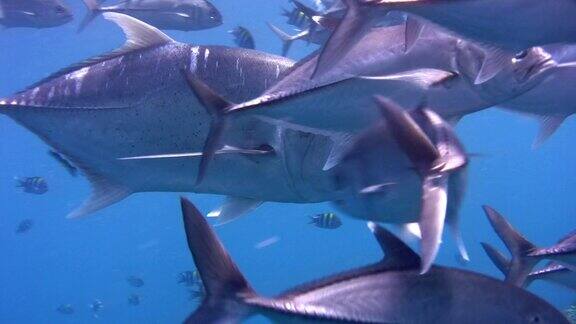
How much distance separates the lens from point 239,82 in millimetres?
3406

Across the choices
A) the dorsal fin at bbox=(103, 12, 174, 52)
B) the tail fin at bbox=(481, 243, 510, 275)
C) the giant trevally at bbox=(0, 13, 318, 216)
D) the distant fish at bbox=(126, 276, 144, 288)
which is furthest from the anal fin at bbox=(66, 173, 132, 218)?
the distant fish at bbox=(126, 276, 144, 288)

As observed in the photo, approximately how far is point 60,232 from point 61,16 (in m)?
64.5

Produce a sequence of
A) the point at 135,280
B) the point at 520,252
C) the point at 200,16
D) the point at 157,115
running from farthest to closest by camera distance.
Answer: the point at 135,280, the point at 200,16, the point at 157,115, the point at 520,252

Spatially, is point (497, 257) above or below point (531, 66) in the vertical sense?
below

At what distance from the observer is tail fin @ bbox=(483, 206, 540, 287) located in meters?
2.84

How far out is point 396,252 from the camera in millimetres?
2240

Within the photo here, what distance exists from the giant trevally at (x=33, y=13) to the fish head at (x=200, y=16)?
2.96m

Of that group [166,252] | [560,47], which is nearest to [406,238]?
[560,47]

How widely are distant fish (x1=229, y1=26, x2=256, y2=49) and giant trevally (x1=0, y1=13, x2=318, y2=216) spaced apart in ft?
16.7

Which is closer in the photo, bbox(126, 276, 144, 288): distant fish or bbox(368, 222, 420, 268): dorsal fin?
bbox(368, 222, 420, 268): dorsal fin

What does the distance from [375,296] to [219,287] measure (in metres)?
0.58

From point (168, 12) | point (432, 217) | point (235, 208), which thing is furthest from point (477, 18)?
point (168, 12)

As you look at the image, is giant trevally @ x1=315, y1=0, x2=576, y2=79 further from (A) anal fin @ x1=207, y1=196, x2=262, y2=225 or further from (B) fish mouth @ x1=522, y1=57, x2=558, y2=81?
(A) anal fin @ x1=207, y1=196, x2=262, y2=225

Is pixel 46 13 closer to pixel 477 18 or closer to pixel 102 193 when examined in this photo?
pixel 102 193
